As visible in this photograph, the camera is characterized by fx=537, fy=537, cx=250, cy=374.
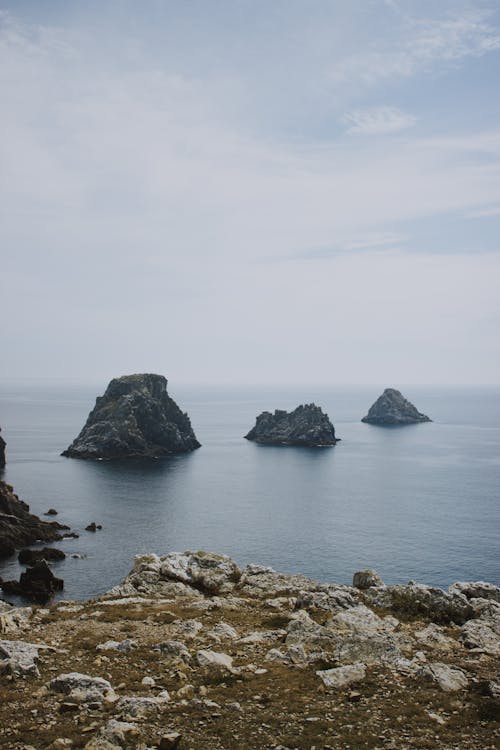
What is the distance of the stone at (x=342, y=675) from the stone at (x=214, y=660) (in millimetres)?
3310

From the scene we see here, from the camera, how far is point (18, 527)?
9038 cm

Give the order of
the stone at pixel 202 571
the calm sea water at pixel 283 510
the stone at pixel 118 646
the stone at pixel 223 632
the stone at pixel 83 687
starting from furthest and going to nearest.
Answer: the calm sea water at pixel 283 510
the stone at pixel 202 571
the stone at pixel 223 632
the stone at pixel 118 646
the stone at pixel 83 687

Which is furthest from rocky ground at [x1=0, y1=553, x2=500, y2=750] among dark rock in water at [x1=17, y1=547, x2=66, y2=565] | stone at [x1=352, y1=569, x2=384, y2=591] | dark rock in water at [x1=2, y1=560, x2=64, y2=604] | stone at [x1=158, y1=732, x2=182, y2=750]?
dark rock in water at [x1=17, y1=547, x2=66, y2=565]

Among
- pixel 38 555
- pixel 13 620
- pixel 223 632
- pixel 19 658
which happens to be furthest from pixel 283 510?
pixel 19 658

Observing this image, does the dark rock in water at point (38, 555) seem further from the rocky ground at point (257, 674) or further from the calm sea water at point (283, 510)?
the rocky ground at point (257, 674)

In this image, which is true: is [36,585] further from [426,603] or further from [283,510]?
[283,510]

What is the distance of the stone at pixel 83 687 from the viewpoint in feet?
54.8

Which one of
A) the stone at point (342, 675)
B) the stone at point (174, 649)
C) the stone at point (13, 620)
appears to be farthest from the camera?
the stone at point (13, 620)

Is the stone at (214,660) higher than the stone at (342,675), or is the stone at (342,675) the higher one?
the stone at (342,675)

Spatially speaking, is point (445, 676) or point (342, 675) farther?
point (342, 675)

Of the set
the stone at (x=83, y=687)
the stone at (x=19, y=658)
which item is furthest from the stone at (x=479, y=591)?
the stone at (x=19, y=658)

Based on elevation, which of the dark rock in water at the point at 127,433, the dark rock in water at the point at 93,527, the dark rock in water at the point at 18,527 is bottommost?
the dark rock in water at the point at 93,527

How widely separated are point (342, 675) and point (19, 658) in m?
11.6

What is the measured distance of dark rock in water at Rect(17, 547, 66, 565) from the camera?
79.2m
